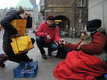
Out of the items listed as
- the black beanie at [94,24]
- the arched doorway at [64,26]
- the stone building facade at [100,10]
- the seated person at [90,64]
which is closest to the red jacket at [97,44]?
the seated person at [90,64]

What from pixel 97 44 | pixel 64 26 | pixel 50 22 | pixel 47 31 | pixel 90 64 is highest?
pixel 50 22

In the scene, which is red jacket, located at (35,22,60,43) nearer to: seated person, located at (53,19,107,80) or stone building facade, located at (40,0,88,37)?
seated person, located at (53,19,107,80)

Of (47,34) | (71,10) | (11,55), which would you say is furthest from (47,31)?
(71,10)

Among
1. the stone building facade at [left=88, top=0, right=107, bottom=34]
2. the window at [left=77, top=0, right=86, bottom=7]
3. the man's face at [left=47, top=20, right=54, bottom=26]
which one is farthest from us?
the window at [left=77, top=0, right=86, bottom=7]

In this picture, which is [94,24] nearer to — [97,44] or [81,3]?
[97,44]

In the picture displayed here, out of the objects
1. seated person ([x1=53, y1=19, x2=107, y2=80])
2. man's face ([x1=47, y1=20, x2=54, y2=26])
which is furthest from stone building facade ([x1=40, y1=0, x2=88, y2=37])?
seated person ([x1=53, y1=19, x2=107, y2=80])

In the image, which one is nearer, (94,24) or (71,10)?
(94,24)

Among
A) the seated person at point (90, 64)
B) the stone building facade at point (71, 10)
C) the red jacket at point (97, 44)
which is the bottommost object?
the seated person at point (90, 64)

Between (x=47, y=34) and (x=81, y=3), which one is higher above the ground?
(x=81, y=3)

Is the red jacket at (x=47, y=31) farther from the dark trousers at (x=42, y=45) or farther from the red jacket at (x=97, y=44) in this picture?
the red jacket at (x=97, y=44)

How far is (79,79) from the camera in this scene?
87.7 inches

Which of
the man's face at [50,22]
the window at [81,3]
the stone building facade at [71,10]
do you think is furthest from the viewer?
the window at [81,3]

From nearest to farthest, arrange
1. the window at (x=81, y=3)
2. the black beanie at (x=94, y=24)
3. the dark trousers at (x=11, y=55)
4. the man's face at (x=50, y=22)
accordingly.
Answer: the black beanie at (x=94, y=24) → the dark trousers at (x=11, y=55) → the man's face at (x=50, y=22) → the window at (x=81, y=3)

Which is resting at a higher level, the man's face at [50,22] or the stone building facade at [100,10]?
the stone building facade at [100,10]
